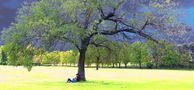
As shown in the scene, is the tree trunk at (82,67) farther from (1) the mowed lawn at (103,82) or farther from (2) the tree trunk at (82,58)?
(1) the mowed lawn at (103,82)

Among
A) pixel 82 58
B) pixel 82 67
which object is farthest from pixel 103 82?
pixel 82 58

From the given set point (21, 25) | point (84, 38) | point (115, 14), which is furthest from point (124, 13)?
point (21, 25)

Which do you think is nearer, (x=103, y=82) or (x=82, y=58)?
(x=103, y=82)

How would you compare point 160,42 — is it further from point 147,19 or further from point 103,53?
point 103,53

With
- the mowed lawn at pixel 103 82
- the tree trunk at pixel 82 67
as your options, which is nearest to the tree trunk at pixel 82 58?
the tree trunk at pixel 82 67

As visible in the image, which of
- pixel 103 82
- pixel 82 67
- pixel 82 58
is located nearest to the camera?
pixel 103 82

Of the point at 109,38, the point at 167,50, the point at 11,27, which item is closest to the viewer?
the point at 167,50

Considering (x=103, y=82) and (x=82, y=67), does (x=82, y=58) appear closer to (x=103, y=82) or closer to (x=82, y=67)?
(x=82, y=67)

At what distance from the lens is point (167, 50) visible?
42.3 m

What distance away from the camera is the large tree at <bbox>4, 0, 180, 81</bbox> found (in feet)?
143

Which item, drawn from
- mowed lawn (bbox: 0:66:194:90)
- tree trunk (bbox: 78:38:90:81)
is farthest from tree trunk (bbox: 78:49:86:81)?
mowed lawn (bbox: 0:66:194:90)

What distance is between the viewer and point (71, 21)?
148ft

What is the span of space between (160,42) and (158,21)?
2213mm

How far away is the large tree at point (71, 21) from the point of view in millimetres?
43469
